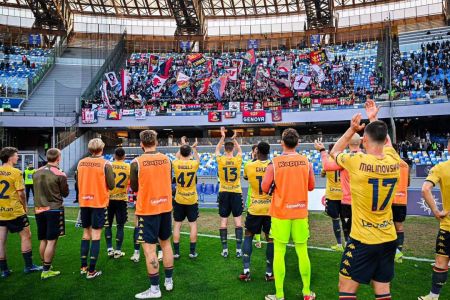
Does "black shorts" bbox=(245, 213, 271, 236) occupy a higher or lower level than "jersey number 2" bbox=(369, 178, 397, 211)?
lower

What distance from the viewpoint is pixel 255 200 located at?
19.3ft

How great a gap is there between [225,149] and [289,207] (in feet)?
8.44

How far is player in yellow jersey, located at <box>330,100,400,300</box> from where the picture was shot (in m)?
3.56

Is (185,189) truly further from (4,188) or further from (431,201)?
(431,201)

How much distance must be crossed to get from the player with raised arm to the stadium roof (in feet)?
151

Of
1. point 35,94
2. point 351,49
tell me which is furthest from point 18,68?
point 351,49

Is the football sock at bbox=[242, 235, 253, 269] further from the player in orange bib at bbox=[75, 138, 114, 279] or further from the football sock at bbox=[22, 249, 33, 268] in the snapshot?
the football sock at bbox=[22, 249, 33, 268]

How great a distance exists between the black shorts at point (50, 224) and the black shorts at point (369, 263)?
4.74 meters

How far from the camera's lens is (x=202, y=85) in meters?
36.8

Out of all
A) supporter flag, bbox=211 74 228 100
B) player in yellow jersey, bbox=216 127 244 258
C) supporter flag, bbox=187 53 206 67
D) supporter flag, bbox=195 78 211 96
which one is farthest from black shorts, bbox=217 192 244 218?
supporter flag, bbox=187 53 206 67

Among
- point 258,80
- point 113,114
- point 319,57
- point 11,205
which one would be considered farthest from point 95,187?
point 319,57

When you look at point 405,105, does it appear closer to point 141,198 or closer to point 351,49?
point 351,49

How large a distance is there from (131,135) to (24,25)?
1950 cm

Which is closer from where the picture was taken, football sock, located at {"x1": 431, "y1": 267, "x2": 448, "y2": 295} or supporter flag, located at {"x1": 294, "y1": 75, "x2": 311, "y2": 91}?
football sock, located at {"x1": 431, "y1": 267, "x2": 448, "y2": 295}
